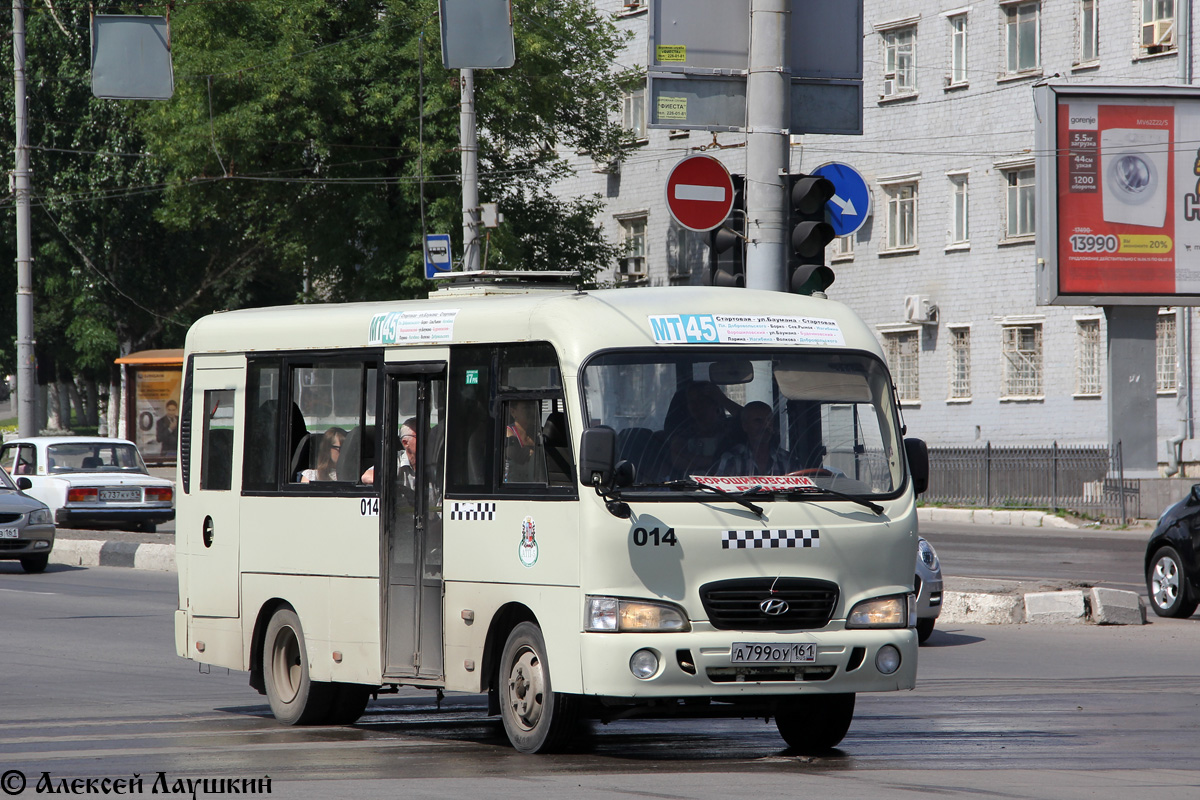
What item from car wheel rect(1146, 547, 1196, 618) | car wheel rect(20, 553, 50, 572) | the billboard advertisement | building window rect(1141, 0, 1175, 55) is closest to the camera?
car wheel rect(1146, 547, 1196, 618)

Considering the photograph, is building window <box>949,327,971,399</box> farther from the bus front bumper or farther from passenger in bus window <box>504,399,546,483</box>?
the bus front bumper

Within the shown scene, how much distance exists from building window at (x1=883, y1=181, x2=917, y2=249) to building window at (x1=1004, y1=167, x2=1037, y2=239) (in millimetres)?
3253

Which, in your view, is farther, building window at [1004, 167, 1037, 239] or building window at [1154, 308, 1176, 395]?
building window at [1004, 167, 1037, 239]

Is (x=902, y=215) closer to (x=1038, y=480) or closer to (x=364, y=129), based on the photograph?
(x=1038, y=480)

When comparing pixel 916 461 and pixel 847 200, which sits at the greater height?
pixel 847 200

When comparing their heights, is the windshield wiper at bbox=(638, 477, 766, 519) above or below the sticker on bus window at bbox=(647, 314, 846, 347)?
below

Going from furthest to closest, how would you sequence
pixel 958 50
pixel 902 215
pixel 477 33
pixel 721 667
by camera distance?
pixel 902 215
pixel 958 50
pixel 477 33
pixel 721 667

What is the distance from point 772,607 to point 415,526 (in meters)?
2.17

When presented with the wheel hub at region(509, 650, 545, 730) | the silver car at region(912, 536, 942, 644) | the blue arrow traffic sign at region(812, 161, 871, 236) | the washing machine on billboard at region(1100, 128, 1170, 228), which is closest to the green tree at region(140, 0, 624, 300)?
the washing machine on billboard at region(1100, 128, 1170, 228)

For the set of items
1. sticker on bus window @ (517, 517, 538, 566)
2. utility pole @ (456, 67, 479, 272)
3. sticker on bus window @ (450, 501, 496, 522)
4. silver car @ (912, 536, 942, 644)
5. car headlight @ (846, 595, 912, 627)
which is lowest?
silver car @ (912, 536, 942, 644)

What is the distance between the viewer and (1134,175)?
3222 cm

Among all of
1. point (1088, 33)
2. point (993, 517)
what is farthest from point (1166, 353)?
point (1088, 33)

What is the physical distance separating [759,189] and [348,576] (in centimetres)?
460

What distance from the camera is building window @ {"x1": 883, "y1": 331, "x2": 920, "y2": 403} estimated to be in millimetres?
44344
